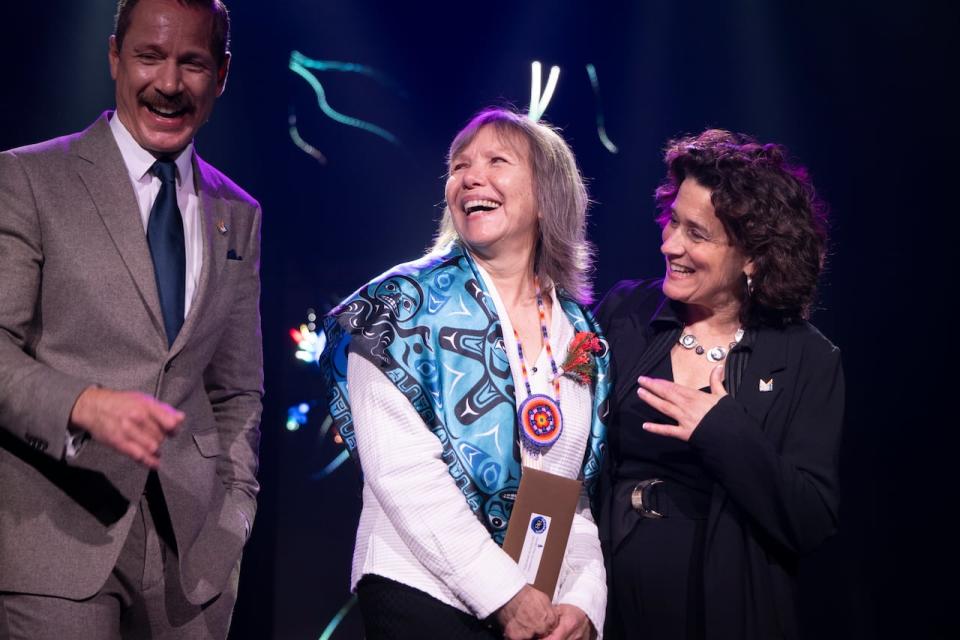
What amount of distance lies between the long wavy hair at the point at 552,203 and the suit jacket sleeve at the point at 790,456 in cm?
53

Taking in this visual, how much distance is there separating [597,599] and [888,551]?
2.44 meters

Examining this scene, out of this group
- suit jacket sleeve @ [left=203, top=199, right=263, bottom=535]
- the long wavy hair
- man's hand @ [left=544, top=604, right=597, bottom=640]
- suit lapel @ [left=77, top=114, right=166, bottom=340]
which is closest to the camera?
suit lapel @ [left=77, top=114, right=166, bottom=340]

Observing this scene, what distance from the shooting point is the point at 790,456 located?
2346 millimetres

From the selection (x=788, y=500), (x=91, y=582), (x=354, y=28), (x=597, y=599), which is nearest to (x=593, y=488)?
(x=597, y=599)

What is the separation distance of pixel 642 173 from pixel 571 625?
2636 mm

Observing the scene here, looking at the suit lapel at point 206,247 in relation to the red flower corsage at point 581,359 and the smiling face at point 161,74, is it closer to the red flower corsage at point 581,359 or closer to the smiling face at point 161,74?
the smiling face at point 161,74

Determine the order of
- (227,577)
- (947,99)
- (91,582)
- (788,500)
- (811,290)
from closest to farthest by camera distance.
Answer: (91,582) → (227,577) → (788,500) → (811,290) → (947,99)

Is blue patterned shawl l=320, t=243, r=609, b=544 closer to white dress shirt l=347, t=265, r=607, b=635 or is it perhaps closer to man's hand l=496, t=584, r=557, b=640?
white dress shirt l=347, t=265, r=607, b=635

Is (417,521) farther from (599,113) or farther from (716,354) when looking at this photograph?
(599,113)

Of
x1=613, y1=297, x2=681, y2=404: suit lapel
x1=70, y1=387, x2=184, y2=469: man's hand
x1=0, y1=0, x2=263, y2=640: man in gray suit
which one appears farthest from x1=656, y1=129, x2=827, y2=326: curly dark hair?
x1=70, y1=387, x2=184, y2=469: man's hand

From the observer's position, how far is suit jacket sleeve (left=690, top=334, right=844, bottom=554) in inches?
87.6

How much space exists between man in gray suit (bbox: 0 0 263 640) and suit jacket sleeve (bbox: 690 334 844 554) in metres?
1.15

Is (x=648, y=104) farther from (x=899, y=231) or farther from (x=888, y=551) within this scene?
(x=888, y=551)

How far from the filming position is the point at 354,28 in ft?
13.3
